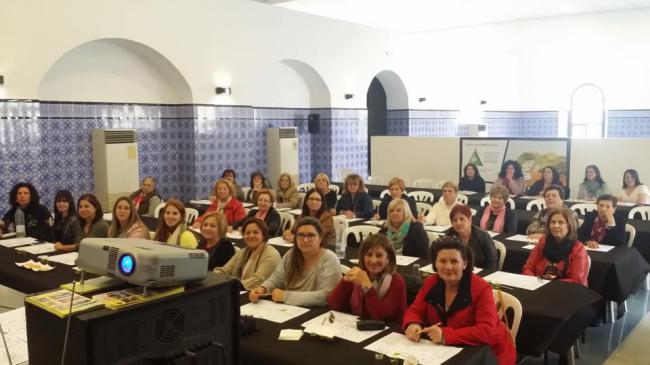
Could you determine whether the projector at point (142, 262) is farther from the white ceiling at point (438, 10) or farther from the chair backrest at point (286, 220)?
the white ceiling at point (438, 10)

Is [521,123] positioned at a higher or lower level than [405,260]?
higher

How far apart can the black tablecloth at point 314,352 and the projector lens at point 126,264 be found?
1.21m

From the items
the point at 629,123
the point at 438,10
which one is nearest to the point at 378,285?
the point at 438,10

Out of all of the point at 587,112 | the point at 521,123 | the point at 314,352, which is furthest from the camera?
the point at 521,123

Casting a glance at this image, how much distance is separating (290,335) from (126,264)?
1.44 meters

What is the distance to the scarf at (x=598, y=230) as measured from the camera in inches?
229

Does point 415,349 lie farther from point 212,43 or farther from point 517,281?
point 212,43

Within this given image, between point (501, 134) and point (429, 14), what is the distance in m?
5.68

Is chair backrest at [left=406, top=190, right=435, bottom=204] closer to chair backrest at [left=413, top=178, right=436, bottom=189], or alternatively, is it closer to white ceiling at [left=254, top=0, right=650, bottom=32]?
chair backrest at [left=413, top=178, right=436, bottom=189]

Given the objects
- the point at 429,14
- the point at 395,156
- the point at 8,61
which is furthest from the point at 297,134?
the point at 8,61

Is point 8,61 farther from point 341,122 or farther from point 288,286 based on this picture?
point 341,122

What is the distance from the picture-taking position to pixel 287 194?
889cm

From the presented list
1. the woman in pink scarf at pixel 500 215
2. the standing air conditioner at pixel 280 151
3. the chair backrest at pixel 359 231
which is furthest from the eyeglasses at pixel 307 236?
the standing air conditioner at pixel 280 151

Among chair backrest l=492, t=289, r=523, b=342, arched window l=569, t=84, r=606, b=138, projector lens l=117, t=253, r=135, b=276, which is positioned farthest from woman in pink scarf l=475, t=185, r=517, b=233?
arched window l=569, t=84, r=606, b=138
